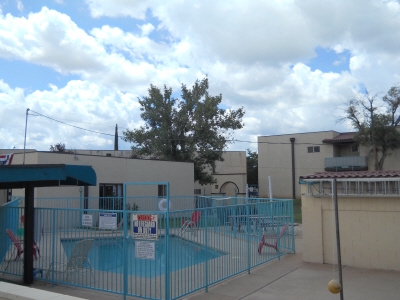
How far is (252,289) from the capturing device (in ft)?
32.2

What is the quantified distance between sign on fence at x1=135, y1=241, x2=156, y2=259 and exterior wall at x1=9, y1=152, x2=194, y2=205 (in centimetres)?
1600

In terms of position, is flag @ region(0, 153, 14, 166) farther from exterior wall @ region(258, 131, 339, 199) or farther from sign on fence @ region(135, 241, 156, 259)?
exterior wall @ region(258, 131, 339, 199)

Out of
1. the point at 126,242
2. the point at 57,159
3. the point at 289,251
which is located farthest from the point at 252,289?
the point at 57,159

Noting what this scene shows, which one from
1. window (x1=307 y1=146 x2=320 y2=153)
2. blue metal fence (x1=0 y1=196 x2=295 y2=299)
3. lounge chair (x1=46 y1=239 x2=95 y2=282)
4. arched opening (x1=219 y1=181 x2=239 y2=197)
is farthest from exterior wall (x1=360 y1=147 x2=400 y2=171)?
lounge chair (x1=46 y1=239 x2=95 y2=282)

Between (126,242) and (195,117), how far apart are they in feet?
106

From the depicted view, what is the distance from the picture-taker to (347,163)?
4616 centimetres

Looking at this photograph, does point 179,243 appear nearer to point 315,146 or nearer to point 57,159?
point 57,159

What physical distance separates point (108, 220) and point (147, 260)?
1.29 m

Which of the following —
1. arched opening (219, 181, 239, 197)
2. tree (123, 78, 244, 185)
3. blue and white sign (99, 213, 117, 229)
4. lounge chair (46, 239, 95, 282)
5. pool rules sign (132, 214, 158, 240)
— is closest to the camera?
pool rules sign (132, 214, 158, 240)

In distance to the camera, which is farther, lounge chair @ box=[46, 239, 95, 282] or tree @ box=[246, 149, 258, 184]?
tree @ box=[246, 149, 258, 184]

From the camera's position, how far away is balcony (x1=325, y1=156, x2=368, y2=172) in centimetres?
4531

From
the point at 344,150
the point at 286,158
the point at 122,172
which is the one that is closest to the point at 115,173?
the point at 122,172

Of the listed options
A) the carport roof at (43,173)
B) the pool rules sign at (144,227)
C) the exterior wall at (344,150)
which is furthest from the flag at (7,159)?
the exterior wall at (344,150)

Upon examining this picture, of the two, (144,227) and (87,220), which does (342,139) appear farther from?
(144,227)
